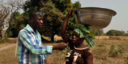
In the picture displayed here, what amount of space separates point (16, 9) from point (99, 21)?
21045 mm

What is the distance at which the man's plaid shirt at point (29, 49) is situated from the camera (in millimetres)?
1521

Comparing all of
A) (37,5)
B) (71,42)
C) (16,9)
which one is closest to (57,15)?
(37,5)

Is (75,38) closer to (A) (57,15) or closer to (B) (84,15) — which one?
(B) (84,15)

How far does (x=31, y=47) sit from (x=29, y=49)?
0.04 m

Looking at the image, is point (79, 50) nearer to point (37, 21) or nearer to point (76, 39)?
point (76, 39)

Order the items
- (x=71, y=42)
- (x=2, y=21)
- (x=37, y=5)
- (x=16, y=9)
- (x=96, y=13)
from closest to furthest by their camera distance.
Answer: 1. (x=96, y=13)
2. (x=71, y=42)
3. (x=37, y=5)
4. (x=2, y=21)
5. (x=16, y=9)

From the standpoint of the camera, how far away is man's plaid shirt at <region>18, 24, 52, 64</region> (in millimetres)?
1521

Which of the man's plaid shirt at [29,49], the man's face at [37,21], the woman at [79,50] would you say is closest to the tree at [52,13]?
the woman at [79,50]

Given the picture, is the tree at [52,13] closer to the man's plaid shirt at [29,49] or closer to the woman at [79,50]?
the woman at [79,50]

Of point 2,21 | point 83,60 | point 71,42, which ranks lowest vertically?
point 2,21

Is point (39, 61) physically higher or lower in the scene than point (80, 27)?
lower

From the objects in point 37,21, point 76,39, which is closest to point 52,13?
point 76,39

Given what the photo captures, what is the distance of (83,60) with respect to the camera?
1903mm

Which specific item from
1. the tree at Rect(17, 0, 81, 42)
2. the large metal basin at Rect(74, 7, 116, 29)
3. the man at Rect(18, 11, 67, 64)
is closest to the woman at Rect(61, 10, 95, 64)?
the large metal basin at Rect(74, 7, 116, 29)
